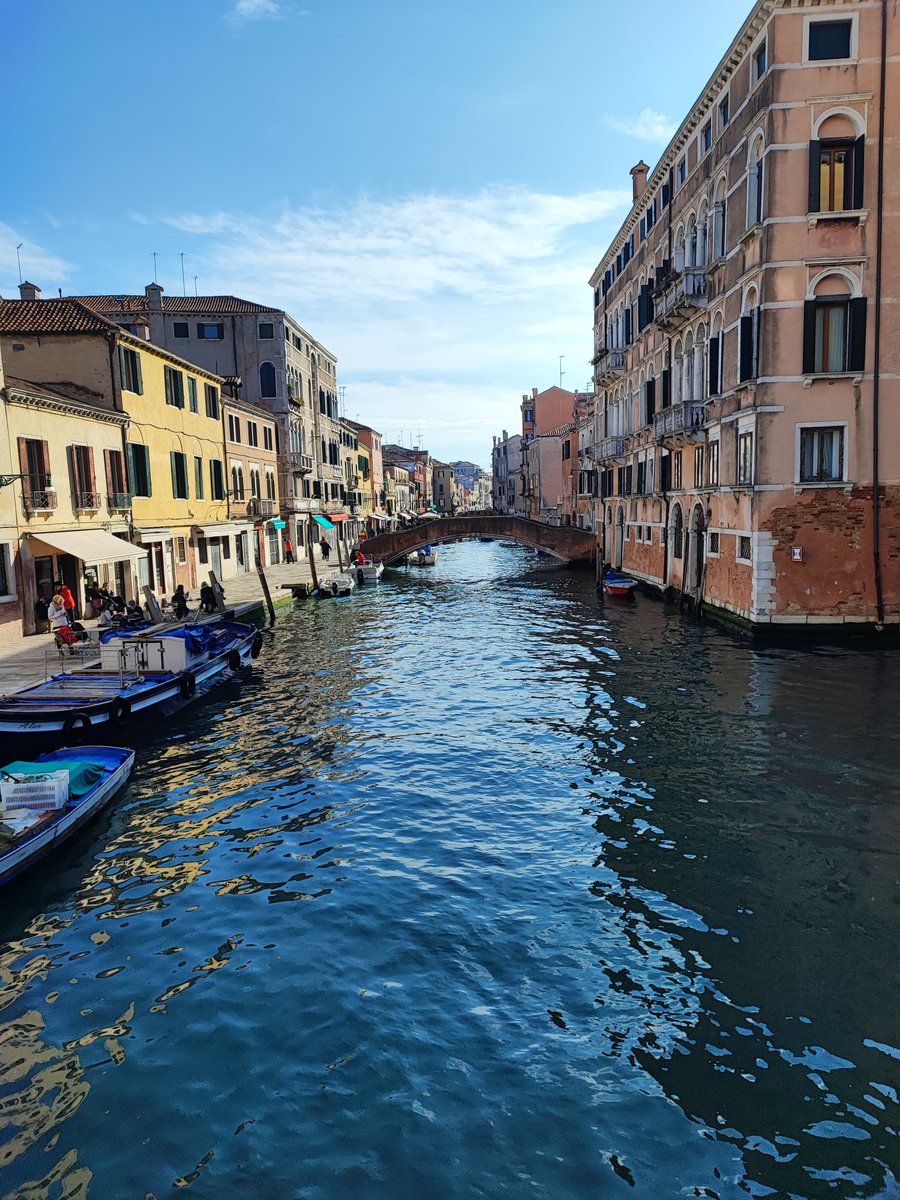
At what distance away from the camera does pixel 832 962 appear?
7.21 metres

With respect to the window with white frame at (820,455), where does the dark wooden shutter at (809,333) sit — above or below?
above

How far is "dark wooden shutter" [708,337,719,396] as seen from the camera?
79.4 ft

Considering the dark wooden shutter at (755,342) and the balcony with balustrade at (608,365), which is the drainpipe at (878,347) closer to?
the dark wooden shutter at (755,342)

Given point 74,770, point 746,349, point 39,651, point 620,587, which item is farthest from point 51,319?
point 620,587

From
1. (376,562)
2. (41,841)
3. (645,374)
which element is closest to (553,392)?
(376,562)

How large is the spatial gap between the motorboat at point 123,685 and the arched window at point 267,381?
27.4 metres

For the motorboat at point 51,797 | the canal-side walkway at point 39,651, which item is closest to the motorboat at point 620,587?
the canal-side walkway at point 39,651

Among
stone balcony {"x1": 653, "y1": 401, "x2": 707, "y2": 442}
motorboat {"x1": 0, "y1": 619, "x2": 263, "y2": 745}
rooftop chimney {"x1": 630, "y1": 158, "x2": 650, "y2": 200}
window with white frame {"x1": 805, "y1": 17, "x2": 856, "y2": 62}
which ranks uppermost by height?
rooftop chimney {"x1": 630, "y1": 158, "x2": 650, "y2": 200}

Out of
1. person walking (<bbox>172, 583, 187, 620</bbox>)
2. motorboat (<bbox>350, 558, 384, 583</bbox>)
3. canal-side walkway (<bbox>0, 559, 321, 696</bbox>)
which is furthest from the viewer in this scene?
motorboat (<bbox>350, 558, 384, 583</bbox>)

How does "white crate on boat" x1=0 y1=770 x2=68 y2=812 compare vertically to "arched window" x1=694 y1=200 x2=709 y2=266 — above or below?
below

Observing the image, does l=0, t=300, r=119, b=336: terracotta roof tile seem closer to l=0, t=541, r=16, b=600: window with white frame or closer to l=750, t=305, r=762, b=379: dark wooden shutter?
l=0, t=541, r=16, b=600: window with white frame

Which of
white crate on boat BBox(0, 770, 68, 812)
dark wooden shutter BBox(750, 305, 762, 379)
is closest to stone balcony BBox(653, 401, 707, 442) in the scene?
dark wooden shutter BBox(750, 305, 762, 379)

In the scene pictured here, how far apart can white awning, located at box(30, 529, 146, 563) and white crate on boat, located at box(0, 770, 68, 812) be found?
1181 centimetres

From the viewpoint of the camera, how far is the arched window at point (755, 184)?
67.4 ft
